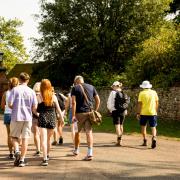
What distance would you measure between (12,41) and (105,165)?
234ft

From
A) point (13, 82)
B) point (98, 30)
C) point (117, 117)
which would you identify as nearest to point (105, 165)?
point (13, 82)

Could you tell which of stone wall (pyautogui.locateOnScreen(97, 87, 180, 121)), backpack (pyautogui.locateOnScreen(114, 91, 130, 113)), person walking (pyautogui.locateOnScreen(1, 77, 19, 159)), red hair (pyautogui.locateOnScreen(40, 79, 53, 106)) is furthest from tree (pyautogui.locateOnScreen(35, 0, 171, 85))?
red hair (pyautogui.locateOnScreen(40, 79, 53, 106))

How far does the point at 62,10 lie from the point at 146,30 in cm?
764

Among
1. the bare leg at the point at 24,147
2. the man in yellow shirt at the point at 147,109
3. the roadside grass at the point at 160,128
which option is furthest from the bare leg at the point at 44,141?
the roadside grass at the point at 160,128

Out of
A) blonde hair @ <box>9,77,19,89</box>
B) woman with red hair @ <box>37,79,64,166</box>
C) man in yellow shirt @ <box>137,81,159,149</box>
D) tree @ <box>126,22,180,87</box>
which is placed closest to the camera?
woman with red hair @ <box>37,79,64,166</box>

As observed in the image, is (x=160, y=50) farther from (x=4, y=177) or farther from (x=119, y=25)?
(x=4, y=177)

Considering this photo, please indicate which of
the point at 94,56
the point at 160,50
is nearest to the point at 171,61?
the point at 160,50

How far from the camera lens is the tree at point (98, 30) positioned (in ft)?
152

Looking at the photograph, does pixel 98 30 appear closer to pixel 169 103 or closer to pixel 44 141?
pixel 169 103

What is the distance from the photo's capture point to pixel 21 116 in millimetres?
10711

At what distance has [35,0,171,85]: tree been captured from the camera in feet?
152

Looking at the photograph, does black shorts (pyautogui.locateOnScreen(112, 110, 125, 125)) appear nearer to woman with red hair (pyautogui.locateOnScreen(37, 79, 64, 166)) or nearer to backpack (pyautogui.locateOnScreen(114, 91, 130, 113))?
backpack (pyautogui.locateOnScreen(114, 91, 130, 113))

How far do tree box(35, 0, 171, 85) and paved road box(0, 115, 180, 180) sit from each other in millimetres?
31516

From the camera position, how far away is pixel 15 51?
81.3m
